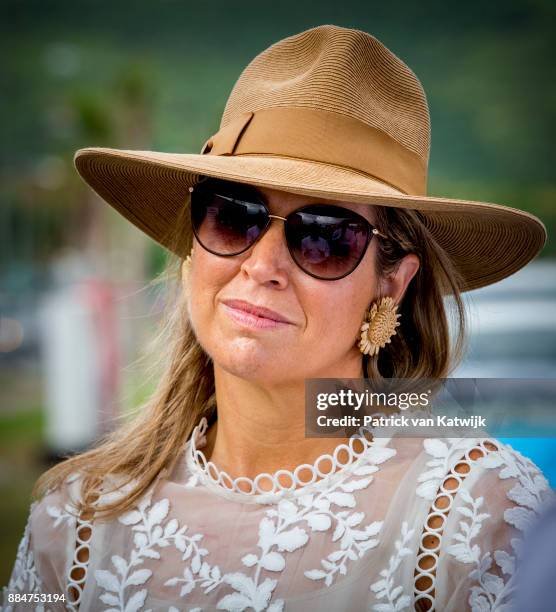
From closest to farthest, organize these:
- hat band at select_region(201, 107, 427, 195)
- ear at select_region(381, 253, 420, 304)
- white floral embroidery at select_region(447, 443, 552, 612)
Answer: white floral embroidery at select_region(447, 443, 552, 612), hat band at select_region(201, 107, 427, 195), ear at select_region(381, 253, 420, 304)

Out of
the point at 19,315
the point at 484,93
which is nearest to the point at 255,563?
the point at 484,93

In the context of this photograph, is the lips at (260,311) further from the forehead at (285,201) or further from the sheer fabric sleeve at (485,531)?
the sheer fabric sleeve at (485,531)

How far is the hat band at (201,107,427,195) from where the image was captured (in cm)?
173

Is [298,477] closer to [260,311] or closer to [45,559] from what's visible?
[260,311]

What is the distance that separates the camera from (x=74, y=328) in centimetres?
711

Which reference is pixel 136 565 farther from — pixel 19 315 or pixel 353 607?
pixel 19 315

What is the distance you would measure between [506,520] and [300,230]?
27.9 inches

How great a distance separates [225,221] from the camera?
5.66ft

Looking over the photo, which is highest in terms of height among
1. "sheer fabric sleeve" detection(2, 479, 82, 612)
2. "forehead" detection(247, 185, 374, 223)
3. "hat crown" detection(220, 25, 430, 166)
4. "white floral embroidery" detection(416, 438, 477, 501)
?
"hat crown" detection(220, 25, 430, 166)

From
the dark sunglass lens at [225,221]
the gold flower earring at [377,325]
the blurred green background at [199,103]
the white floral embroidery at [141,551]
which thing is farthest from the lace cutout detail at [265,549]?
the blurred green background at [199,103]

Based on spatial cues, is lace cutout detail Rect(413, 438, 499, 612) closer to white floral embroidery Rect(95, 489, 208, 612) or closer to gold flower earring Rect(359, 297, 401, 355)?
gold flower earring Rect(359, 297, 401, 355)

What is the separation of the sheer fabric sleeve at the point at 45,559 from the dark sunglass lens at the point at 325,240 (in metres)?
0.83

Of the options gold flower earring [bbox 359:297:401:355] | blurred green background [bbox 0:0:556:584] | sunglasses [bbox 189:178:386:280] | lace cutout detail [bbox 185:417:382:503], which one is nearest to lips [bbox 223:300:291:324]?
sunglasses [bbox 189:178:386:280]

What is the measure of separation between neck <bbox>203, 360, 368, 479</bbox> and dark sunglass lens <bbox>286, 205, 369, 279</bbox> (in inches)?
10.3
